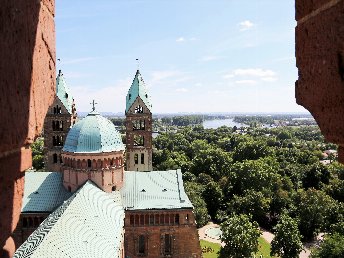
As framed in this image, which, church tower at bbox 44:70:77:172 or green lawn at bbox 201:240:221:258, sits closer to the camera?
green lawn at bbox 201:240:221:258

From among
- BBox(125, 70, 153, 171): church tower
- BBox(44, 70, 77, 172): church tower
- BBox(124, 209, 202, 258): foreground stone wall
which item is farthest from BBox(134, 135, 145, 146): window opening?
BBox(124, 209, 202, 258): foreground stone wall

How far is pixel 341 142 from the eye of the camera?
2.85 meters

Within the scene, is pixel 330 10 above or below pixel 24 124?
above

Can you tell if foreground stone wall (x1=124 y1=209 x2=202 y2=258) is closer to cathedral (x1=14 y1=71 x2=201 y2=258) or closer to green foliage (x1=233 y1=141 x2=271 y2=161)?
cathedral (x1=14 y1=71 x2=201 y2=258)

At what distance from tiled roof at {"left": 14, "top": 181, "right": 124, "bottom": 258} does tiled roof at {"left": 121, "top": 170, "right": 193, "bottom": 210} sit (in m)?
3.87

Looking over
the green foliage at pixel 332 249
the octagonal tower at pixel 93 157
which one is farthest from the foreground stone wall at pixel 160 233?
the green foliage at pixel 332 249

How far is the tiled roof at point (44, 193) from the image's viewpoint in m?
32.4

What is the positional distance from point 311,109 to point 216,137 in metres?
135

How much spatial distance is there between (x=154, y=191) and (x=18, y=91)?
32.2 m

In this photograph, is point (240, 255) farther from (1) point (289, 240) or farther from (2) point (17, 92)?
(2) point (17, 92)

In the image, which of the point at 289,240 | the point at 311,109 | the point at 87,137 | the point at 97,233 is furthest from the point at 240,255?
the point at 311,109

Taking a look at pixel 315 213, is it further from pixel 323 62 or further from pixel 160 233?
pixel 323 62

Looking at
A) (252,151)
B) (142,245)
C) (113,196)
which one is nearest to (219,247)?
(142,245)

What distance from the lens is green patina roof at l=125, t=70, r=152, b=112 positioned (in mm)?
43125
